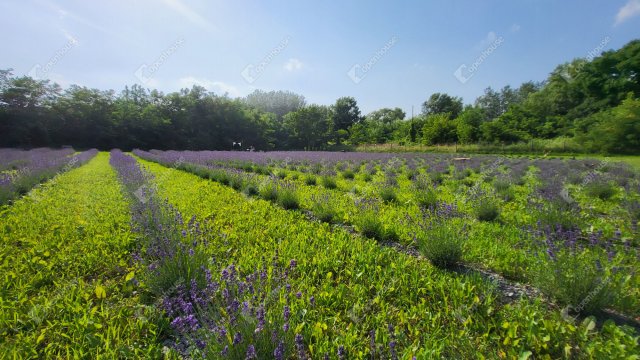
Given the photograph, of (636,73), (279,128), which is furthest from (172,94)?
(636,73)

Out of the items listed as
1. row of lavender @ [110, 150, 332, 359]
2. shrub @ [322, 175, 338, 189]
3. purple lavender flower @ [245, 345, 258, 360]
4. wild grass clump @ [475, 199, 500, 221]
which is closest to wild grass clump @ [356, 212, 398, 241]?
row of lavender @ [110, 150, 332, 359]

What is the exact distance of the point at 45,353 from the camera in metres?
2.08

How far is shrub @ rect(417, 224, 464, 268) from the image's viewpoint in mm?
3324

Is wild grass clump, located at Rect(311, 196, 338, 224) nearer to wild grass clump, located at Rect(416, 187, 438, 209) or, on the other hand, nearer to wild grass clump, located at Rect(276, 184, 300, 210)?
wild grass clump, located at Rect(276, 184, 300, 210)

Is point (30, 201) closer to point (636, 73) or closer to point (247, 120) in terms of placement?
point (247, 120)

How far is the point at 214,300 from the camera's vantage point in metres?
2.46

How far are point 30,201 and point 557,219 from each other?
1044cm

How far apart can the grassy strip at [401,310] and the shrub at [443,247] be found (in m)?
0.16

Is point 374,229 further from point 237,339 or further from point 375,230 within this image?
point 237,339

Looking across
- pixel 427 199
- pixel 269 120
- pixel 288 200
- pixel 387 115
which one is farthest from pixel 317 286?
pixel 387 115

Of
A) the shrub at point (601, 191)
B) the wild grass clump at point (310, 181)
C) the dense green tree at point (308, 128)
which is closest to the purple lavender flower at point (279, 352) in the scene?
the wild grass clump at point (310, 181)

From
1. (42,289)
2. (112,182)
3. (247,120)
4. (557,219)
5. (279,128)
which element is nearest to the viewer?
(42,289)

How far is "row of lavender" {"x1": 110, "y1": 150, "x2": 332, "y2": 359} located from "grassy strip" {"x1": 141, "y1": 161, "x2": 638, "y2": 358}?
24 cm

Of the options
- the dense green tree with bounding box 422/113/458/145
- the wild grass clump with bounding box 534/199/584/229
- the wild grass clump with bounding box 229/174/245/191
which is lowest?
the wild grass clump with bounding box 534/199/584/229
